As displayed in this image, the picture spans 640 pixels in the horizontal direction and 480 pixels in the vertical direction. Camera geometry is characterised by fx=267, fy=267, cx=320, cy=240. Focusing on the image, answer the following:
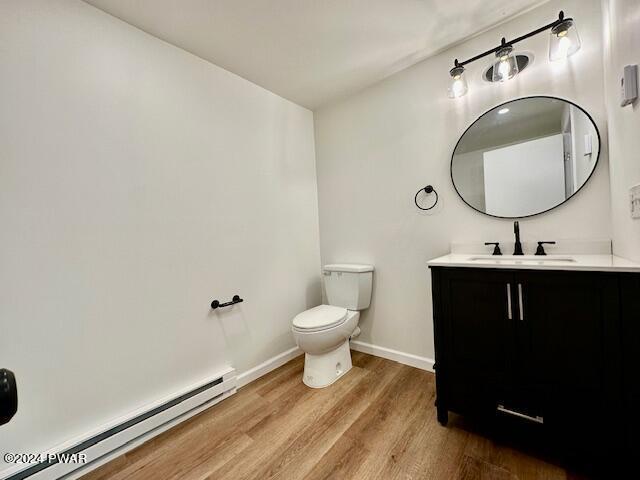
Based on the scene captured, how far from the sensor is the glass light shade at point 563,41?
1.28 m

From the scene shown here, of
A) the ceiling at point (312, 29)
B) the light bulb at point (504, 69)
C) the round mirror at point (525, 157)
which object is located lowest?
the round mirror at point (525, 157)

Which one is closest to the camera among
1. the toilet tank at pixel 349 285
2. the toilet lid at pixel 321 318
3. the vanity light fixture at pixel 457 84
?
the vanity light fixture at pixel 457 84

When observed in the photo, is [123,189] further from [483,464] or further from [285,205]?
[483,464]

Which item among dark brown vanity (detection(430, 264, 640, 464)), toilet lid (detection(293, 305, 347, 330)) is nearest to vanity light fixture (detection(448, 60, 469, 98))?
dark brown vanity (detection(430, 264, 640, 464))

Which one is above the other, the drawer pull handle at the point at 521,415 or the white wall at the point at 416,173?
the white wall at the point at 416,173

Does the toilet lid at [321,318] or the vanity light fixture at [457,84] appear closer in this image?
the vanity light fixture at [457,84]

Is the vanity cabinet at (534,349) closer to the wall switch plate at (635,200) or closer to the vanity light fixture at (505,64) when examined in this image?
the wall switch plate at (635,200)

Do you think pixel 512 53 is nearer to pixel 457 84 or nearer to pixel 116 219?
pixel 457 84

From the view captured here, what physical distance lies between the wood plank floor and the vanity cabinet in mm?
161

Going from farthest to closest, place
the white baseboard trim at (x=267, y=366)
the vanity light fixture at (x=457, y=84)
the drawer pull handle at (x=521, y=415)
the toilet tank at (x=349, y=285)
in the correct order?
the toilet tank at (x=349, y=285) < the white baseboard trim at (x=267, y=366) < the vanity light fixture at (x=457, y=84) < the drawer pull handle at (x=521, y=415)

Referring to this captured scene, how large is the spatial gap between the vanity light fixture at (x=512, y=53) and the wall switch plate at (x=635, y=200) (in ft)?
2.57

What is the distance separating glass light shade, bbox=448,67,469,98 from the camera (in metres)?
1.62

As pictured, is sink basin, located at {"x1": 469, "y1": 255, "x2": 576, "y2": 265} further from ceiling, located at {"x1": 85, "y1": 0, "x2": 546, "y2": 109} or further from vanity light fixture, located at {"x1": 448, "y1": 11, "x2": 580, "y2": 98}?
ceiling, located at {"x1": 85, "y1": 0, "x2": 546, "y2": 109}

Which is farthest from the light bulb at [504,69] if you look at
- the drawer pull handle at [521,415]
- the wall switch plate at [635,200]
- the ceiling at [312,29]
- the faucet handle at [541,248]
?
the drawer pull handle at [521,415]
